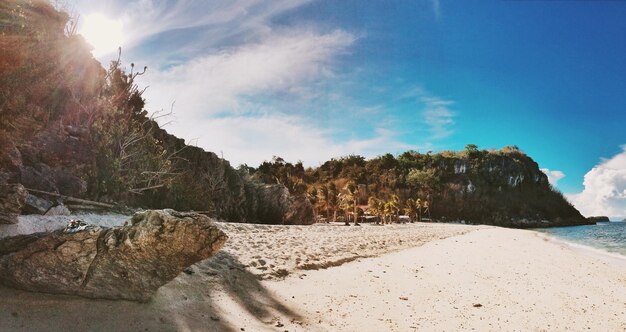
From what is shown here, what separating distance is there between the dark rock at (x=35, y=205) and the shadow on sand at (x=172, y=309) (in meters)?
Answer: 1.86

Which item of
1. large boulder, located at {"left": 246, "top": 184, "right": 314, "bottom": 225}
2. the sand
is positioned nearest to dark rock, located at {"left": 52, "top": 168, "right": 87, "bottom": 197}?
the sand

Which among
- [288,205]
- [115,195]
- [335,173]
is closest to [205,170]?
[288,205]

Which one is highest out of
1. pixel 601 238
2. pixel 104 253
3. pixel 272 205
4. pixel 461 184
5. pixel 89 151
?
pixel 461 184

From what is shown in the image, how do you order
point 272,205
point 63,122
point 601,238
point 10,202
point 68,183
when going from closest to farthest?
1. point 10,202
2. point 68,183
3. point 63,122
4. point 272,205
5. point 601,238

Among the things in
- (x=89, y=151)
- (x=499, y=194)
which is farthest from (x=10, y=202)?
(x=499, y=194)

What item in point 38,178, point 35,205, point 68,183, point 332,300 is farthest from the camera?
point 68,183

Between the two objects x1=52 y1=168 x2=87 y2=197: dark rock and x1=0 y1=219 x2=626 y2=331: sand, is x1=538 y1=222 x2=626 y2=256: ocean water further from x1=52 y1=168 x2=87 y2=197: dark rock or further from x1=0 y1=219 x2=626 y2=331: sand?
x1=52 y1=168 x2=87 y2=197: dark rock

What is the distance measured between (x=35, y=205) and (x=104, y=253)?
8.66 feet

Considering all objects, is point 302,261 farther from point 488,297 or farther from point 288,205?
point 288,205

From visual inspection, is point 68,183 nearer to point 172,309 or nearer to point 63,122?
point 63,122

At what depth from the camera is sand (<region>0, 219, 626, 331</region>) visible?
5215 millimetres

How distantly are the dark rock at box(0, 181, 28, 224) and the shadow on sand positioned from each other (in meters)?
0.99

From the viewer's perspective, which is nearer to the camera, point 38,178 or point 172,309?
point 172,309

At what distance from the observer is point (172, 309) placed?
582 centimetres
